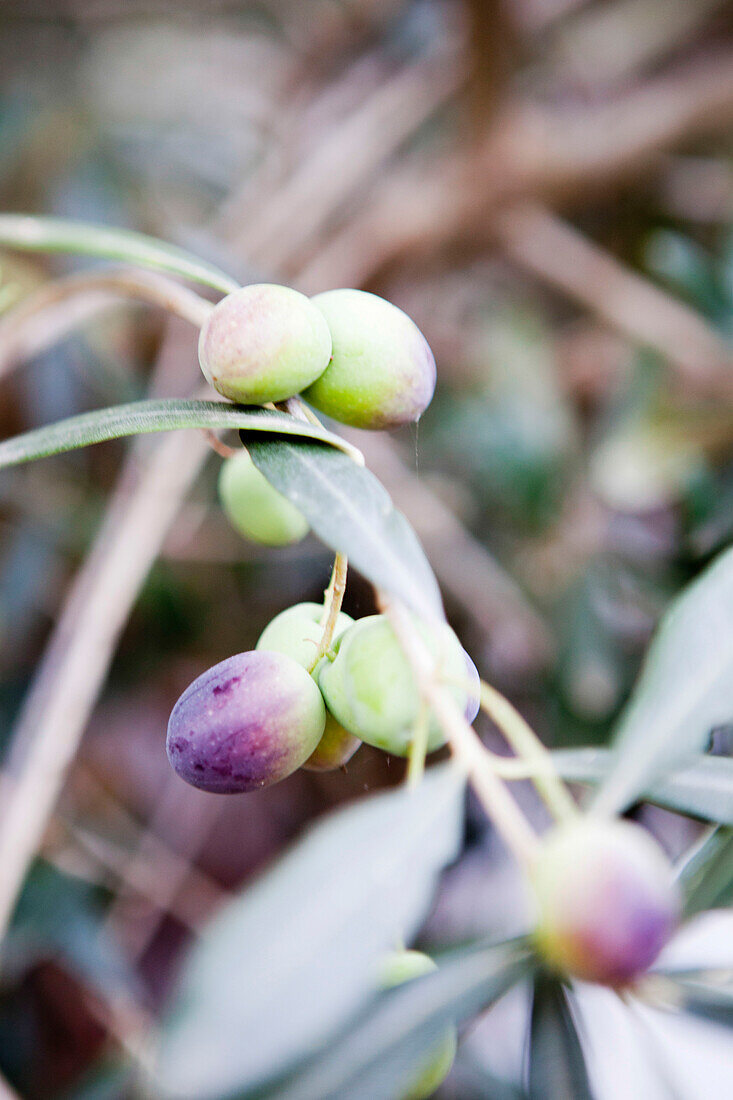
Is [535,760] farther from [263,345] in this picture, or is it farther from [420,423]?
[420,423]

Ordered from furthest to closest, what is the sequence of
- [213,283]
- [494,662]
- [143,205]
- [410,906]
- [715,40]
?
[715,40] → [143,205] → [494,662] → [213,283] → [410,906]

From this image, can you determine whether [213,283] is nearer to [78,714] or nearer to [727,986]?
[727,986]

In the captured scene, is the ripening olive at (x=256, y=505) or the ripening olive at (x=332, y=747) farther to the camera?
the ripening olive at (x=256, y=505)

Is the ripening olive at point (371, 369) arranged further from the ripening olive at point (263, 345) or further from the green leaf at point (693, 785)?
the green leaf at point (693, 785)

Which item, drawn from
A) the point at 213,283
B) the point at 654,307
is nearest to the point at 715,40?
the point at 654,307

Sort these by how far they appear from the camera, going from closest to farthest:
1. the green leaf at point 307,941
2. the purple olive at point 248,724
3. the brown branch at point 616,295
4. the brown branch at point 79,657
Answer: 1. the green leaf at point 307,941
2. the purple olive at point 248,724
3. the brown branch at point 79,657
4. the brown branch at point 616,295

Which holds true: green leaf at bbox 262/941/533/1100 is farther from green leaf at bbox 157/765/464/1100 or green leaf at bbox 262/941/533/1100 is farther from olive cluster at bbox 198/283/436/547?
olive cluster at bbox 198/283/436/547

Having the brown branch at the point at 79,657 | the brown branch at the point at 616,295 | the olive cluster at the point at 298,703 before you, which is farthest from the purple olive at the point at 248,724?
the brown branch at the point at 616,295
